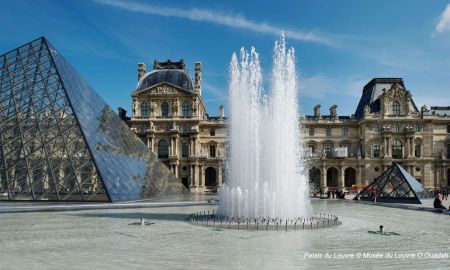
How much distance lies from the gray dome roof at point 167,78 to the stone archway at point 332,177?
71.5 ft

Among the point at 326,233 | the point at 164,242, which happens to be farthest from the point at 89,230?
the point at 326,233

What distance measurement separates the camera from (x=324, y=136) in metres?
51.7

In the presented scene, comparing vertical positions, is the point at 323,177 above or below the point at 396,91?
below

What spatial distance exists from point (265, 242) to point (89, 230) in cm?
568

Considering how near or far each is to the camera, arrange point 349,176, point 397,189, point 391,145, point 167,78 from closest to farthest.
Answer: point 397,189 → point 391,145 → point 167,78 → point 349,176

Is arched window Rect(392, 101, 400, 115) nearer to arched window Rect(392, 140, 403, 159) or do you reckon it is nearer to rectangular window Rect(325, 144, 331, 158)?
arched window Rect(392, 140, 403, 159)

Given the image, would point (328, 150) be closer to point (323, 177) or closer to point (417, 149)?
point (323, 177)

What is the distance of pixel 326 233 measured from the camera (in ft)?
38.8

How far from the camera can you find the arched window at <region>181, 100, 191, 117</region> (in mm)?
49062

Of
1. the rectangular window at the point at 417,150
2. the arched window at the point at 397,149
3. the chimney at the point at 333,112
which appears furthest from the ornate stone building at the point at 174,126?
the rectangular window at the point at 417,150

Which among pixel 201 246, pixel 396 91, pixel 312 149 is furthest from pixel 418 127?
pixel 201 246

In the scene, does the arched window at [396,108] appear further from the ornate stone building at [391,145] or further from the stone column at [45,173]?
the stone column at [45,173]

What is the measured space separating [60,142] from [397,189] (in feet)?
72.5

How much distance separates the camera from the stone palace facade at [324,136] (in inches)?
1907
